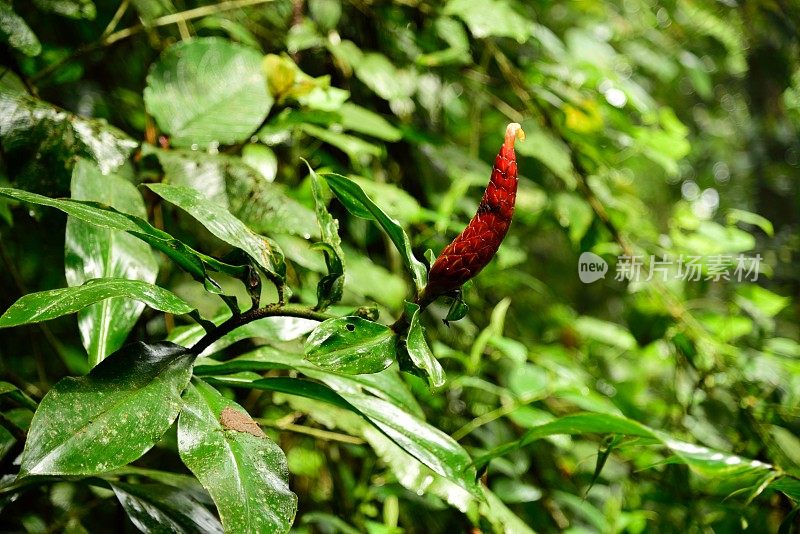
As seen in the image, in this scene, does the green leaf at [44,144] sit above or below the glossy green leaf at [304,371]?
above

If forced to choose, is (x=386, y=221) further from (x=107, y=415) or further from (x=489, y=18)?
(x=489, y=18)

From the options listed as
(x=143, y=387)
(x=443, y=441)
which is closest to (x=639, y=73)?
(x=443, y=441)

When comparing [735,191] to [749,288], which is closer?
[749,288]

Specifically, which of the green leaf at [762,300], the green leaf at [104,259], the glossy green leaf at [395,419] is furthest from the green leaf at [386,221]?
the green leaf at [762,300]

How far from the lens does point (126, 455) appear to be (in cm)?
35

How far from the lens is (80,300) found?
364 mm

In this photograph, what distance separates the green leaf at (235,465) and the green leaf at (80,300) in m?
0.07

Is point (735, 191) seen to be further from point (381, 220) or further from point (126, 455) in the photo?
point (126, 455)

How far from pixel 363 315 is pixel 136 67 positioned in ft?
2.88

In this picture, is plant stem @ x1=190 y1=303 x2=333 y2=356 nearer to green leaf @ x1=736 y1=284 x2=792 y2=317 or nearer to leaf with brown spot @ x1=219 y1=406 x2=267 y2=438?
leaf with brown spot @ x1=219 y1=406 x2=267 y2=438

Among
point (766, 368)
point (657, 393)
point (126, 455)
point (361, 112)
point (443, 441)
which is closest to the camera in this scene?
point (126, 455)

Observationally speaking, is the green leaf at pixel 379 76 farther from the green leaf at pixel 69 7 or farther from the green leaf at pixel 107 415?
the green leaf at pixel 107 415

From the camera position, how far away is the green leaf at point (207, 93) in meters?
0.69

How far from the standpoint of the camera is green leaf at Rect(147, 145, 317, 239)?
23.0 inches
